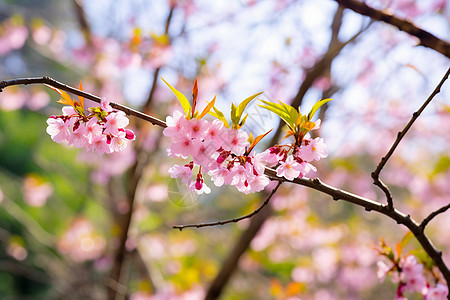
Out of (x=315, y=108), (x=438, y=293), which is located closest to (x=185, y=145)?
(x=315, y=108)

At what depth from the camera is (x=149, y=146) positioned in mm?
2725

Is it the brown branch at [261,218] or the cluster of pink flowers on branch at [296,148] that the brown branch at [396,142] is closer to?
the cluster of pink flowers on branch at [296,148]

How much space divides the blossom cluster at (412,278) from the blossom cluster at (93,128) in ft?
2.43

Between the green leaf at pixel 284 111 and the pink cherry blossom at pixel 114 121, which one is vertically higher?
the green leaf at pixel 284 111

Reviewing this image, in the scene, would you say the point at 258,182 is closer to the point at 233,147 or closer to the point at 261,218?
the point at 233,147

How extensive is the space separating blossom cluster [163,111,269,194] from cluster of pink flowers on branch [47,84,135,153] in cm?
10

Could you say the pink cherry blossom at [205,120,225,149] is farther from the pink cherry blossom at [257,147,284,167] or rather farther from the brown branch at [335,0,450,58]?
the brown branch at [335,0,450,58]

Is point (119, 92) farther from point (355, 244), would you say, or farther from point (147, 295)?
point (355, 244)

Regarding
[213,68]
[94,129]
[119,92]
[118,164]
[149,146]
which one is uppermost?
[119,92]

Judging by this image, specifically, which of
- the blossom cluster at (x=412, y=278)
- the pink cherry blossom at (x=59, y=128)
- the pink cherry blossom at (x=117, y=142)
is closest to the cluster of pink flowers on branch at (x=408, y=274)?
the blossom cluster at (x=412, y=278)

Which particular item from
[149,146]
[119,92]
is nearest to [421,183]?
[149,146]

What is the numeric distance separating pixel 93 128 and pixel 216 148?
235 mm

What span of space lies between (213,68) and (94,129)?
2.02 m

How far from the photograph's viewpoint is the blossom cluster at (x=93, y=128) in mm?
778
